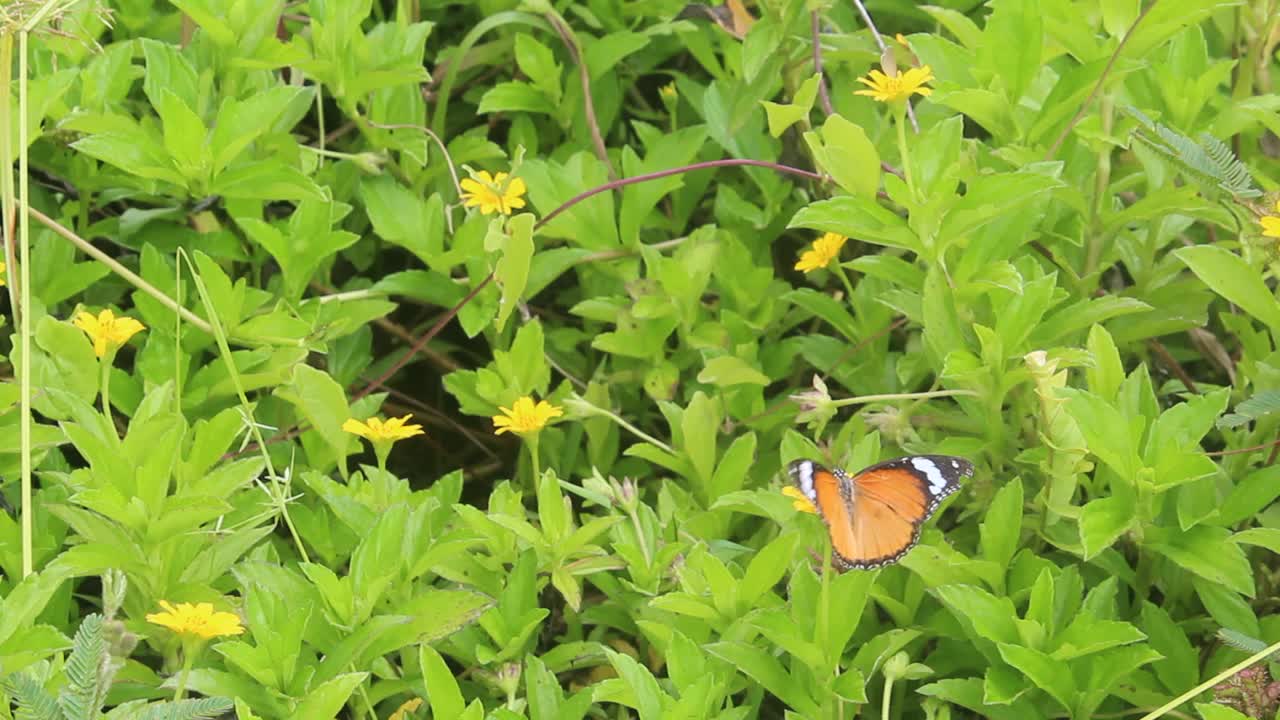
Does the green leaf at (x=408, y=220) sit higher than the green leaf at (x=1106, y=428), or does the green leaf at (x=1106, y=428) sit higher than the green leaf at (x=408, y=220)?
the green leaf at (x=408, y=220)

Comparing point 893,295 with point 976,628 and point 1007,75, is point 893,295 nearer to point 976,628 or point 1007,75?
point 1007,75

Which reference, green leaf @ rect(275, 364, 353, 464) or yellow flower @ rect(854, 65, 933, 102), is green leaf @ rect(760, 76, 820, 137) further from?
green leaf @ rect(275, 364, 353, 464)

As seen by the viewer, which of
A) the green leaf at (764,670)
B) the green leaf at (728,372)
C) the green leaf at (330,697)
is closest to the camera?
the green leaf at (330,697)

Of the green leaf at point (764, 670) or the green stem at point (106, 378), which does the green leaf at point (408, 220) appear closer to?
the green stem at point (106, 378)

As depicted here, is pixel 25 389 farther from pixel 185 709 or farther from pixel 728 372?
pixel 728 372

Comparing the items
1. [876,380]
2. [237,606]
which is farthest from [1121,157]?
[237,606]

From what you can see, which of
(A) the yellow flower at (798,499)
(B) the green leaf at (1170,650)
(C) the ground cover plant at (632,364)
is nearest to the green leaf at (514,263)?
(C) the ground cover plant at (632,364)

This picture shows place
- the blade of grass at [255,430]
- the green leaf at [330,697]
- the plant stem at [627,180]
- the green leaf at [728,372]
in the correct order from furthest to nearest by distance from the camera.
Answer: the plant stem at [627,180] < the green leaf at [728,372] < the blade of grass at [255,430] < the green leaf at [330,697]
